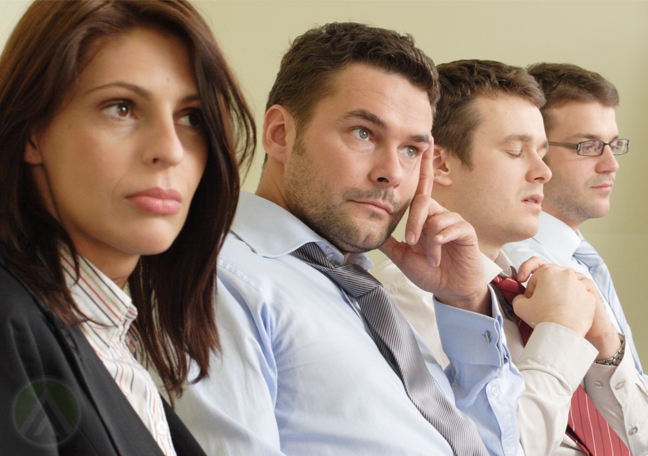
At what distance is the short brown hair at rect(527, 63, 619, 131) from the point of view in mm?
2424

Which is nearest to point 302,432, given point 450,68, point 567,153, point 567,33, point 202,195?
point 202,195

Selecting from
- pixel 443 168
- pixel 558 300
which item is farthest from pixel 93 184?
pixel 443 168

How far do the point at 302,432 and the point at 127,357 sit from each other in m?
0.38

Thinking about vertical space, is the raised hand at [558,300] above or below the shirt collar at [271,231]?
below

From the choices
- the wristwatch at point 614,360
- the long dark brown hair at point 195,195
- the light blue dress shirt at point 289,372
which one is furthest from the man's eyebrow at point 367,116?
the wristwatch at point 614,360

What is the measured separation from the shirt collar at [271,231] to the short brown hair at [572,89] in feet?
5.13

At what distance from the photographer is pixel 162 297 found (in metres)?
0.83

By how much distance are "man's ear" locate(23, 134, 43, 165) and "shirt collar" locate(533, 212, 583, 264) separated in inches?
77.8

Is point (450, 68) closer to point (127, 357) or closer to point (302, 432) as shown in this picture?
point (302, 432)

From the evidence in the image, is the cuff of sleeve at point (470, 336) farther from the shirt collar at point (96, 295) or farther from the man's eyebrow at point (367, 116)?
the shirt collar at point (96, 295)

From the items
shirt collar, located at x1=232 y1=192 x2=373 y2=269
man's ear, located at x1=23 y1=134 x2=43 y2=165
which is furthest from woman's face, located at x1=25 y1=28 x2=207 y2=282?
shirt collar, located at x1=232 y1=192 x2=373 y2=269

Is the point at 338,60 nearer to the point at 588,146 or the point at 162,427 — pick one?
the point at 162,427

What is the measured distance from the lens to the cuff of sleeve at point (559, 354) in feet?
4.86

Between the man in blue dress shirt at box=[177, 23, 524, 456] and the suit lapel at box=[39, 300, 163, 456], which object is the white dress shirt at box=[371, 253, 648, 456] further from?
the suit lapel at box=[39, 300, 163, 456]
